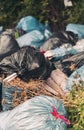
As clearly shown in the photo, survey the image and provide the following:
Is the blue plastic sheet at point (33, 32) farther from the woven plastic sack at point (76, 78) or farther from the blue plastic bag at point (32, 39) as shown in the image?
the woven plastic sack at point (76, 78)

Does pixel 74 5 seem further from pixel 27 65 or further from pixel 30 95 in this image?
pixel 30 95

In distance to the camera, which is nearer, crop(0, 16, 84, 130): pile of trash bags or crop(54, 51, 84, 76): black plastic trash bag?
crop(0, 16, 84, 130): pile of trash bags

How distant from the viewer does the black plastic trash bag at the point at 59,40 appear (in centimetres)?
627

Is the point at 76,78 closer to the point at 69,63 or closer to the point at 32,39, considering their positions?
the point at 69,63

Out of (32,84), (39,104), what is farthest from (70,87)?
(39,104)

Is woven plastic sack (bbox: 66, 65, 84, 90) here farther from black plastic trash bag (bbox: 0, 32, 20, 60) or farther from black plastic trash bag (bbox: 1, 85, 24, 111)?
black plastic trash bag (bbox: 0, 32, 20, 60)

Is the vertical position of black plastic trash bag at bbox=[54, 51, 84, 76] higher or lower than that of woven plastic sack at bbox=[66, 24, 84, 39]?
higher

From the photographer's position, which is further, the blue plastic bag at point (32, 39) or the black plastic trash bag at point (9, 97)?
the blue plastic bag at point (32, 39)

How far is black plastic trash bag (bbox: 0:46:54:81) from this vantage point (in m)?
5.02

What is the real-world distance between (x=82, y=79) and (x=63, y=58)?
3.40ft

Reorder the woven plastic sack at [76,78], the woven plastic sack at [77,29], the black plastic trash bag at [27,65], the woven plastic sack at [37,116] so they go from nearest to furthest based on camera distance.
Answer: the woven plastic sack at [37,116]
the woven plastic sack at [76,78]
the black plastic trash bag at [27,65]
the woven plastic sack at [77,29]

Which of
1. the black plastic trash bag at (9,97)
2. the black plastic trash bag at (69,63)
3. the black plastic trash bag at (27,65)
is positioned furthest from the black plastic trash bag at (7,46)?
the black plastic trash bag at (9,97)

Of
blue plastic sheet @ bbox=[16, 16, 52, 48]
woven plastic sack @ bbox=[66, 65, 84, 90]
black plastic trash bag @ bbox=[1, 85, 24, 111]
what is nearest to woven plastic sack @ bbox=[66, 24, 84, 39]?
blue plastic sheet @ bbox=[16, 16, 52, 48]

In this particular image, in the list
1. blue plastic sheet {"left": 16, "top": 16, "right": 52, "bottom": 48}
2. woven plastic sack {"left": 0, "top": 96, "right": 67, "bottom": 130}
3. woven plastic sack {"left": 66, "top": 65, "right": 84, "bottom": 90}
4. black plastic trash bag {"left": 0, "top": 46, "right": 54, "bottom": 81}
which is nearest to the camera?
woven plastic sack {"left": 0, "top": 96, "right": 67, "bottom": 130}
